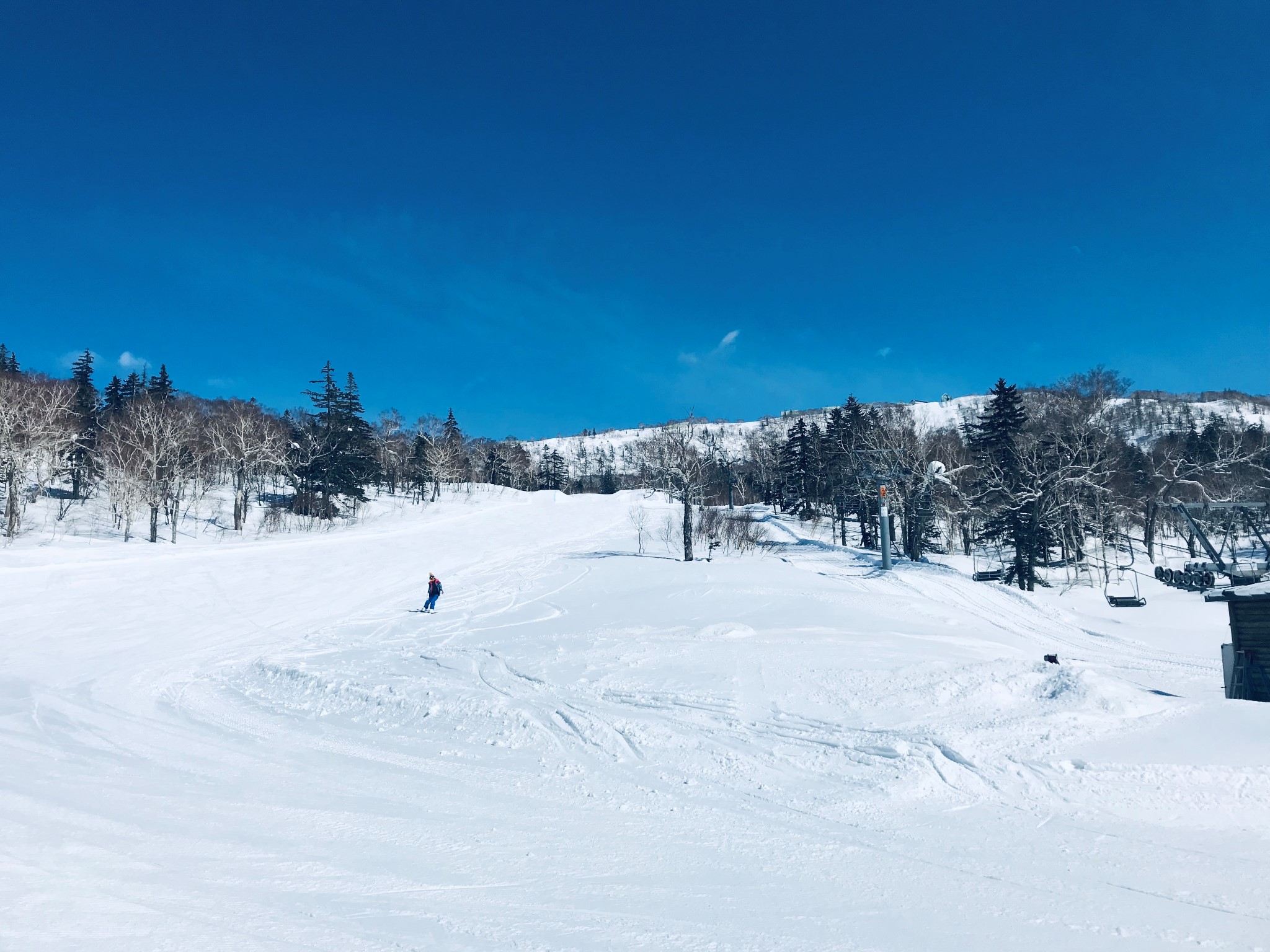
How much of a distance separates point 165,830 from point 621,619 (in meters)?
12.0

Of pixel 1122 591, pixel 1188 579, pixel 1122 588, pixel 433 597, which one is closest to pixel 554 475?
pixel 1122 588

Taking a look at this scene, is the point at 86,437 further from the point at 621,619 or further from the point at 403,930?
the point at 403,930

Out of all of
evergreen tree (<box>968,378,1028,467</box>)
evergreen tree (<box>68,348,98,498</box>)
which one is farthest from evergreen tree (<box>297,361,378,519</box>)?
evergreen tree (<box>968,378,1028,467</box>)

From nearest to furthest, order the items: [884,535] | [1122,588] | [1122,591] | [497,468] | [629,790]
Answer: [629,790] < [884,535] < [1122,591] < [1122,588] < [497,468]

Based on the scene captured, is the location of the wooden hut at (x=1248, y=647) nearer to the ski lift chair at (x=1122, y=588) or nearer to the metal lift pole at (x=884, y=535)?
the ski lift chair at (x=1122, y=588)

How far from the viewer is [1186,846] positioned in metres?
5.96

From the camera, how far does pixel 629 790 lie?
760 cm

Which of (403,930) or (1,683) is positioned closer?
(403,930)

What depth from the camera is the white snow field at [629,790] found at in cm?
492

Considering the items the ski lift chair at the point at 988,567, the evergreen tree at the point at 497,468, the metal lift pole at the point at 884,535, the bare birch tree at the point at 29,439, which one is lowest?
the ski lift chair at the point at 988,567

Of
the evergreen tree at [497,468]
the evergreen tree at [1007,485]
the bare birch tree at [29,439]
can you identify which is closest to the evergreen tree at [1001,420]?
the evergreen tree at [1007,485]

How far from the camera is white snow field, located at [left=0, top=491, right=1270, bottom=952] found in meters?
4.92

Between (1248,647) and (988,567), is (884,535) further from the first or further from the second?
(1248,647)

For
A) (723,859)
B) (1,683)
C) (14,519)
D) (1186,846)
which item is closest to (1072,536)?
(1186,846)
